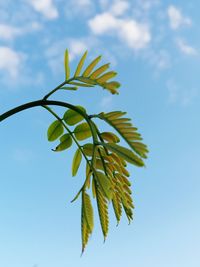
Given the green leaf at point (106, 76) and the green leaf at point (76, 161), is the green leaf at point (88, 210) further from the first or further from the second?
the green leaf at point (106, 76)

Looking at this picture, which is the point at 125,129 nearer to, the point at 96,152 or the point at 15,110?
the point at 96,152

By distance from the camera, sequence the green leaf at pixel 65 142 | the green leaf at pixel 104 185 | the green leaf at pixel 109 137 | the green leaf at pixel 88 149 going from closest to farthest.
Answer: the green leaf at pixel 104 185 → the green leaf at pixel 109 137 → the green leaf at pixel 88 149 → the green leaf at pixel 65 142

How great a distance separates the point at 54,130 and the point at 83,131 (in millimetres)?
156

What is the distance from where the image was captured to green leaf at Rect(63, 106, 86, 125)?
7.68 feet

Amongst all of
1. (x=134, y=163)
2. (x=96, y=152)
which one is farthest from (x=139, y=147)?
(x=96, y=152)

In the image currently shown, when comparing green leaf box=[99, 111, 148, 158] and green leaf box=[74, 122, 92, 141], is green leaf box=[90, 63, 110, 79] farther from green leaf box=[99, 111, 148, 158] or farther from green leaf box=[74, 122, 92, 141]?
green leaf box=[74, 122, 92, 141]

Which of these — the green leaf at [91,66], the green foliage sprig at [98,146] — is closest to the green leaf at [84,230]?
the green foliage sprig at [98,146]

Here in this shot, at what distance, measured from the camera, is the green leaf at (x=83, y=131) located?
94.3 inches

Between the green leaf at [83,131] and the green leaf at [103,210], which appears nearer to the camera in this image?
the green leaf at [103,210]

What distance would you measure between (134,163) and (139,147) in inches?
2.5

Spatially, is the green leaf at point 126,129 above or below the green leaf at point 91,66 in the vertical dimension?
below

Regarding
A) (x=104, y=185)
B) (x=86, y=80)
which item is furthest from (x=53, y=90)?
(x=104, y=185)

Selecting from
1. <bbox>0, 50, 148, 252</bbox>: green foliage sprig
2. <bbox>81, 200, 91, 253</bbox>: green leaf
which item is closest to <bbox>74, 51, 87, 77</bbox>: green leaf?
<bbox>0, 50, 148, 252</bbox>: green foliage sprig

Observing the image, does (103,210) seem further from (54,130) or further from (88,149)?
(54,130)
